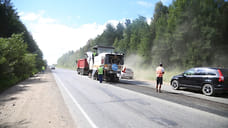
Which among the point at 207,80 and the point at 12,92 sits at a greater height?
the point at 207,80

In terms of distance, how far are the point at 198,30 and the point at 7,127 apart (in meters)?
28.5

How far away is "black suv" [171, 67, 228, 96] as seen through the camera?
8.55 metres

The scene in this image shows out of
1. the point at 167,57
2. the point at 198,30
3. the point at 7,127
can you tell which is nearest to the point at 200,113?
the point at 7,127

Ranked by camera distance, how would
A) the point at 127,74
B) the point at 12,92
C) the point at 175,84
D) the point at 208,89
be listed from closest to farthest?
the point at 208,89
the point at 12,92
the point at 175,84
the point at 127,74

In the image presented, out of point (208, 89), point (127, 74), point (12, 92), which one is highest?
point (127, 74)

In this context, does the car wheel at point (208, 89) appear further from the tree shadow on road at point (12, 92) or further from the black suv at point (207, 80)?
the tree shadow on road at point (12, 92)

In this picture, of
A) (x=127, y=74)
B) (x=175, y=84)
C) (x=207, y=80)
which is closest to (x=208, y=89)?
(x=207, y=80)

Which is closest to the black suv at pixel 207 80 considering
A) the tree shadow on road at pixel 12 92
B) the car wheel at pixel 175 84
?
the car wheel at pixel 175 84

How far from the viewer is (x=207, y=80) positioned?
361 inches

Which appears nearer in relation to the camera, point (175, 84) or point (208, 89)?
point (208, 89)

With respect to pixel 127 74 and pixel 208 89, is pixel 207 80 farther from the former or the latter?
pixel 127 74

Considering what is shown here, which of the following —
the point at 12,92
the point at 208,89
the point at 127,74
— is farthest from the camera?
the point at 127,74

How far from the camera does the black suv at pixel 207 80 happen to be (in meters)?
8.55

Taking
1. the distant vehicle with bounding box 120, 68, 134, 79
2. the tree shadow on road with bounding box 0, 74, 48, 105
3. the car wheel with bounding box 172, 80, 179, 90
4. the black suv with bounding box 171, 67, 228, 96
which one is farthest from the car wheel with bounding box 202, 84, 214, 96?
the distant vehicle with bounding box 120, 68, 134, 79
